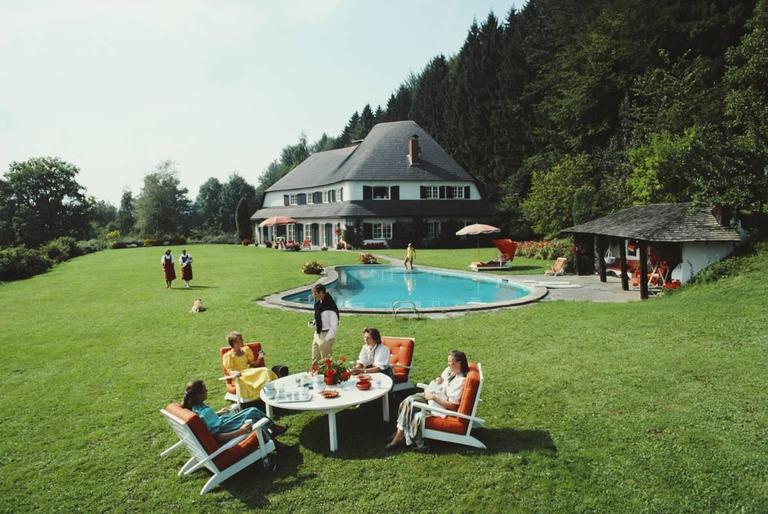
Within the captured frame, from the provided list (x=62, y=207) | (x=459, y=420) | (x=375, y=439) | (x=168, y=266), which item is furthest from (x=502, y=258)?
(x=62, y=207)

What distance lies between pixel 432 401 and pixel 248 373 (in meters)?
3.01

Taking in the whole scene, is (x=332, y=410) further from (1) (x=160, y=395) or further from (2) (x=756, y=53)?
(2) (x=756, y=53)

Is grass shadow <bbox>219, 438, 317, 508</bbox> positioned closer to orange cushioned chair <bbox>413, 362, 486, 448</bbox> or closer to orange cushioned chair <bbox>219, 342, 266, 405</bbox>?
orange cushioned chair <bbox>219, 342, 266, 405</bbox>

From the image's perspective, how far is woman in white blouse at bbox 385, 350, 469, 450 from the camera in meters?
6.65

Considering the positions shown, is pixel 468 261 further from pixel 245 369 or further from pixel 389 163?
pixel 245 369

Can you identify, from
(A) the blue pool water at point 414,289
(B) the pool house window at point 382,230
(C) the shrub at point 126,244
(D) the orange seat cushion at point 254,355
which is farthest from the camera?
(C) the shrub at point 126,244

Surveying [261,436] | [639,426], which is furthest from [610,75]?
[261,436]

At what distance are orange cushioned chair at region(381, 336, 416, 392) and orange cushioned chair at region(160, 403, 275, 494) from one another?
257 cm

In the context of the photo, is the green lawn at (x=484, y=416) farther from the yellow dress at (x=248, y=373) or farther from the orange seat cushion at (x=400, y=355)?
the yellow dress at (x=248, y=373)

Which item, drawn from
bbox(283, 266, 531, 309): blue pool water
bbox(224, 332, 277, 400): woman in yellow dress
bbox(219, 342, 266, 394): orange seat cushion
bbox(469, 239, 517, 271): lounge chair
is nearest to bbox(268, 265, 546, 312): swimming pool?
bbox(283, 266, 531, 309): blue pool water

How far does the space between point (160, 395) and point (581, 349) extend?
838cm

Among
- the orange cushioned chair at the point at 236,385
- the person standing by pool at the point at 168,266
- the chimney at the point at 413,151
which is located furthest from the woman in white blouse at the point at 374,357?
the chimney at the point at 413,151

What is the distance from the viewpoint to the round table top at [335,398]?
21.9ft

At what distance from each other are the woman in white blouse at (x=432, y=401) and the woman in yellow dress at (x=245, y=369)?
2309 mm
